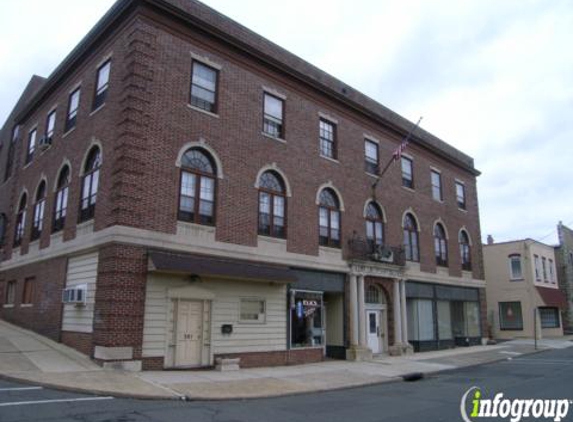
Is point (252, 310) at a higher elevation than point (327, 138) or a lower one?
lower

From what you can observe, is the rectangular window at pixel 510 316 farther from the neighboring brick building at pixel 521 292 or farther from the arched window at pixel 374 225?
the arched window at pixel 374 225

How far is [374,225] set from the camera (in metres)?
24.2

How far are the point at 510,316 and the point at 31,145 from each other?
116 feet

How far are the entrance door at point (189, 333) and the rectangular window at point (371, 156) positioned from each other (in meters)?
12.3

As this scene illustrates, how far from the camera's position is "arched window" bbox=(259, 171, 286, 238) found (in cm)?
1873

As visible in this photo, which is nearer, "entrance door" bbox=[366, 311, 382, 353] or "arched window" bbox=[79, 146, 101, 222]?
"arched window" bbox=[79, 146, 101, 222]

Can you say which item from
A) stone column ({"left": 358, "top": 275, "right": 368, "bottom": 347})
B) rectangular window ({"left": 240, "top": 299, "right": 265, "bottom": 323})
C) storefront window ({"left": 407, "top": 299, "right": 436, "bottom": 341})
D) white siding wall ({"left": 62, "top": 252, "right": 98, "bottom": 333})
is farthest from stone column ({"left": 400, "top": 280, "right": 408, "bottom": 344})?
white siding wall ({"left": 62, "top": 252, "right": 98, "bottom": 333})

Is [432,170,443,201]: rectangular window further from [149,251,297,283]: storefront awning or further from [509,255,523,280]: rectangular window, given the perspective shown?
[149,251,297,283]: storefront awning

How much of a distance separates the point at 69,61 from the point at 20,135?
312 inches

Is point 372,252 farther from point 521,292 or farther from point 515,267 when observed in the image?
point 515,267

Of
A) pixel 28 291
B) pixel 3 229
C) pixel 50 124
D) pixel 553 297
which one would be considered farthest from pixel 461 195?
pixel 3 229

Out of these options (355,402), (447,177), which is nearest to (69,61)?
(355,402)

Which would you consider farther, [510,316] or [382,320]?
[510,316]

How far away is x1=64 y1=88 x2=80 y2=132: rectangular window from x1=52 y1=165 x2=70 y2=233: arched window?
1.82 m
